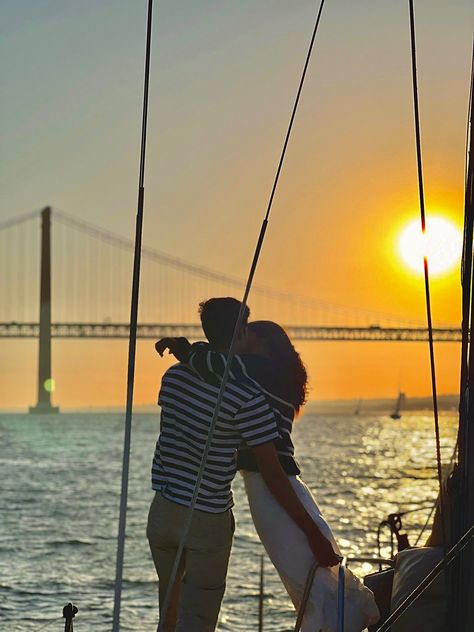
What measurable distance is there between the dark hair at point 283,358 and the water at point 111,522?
216 centimetres

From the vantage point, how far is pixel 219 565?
10.7ft

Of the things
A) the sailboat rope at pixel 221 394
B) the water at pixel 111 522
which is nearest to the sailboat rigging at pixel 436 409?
the sailboat rope at pixel 221 394

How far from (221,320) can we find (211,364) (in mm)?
133

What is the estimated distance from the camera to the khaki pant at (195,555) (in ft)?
10.5

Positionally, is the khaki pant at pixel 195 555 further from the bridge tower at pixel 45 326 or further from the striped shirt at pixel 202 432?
the bridge tower at pixel 45 326

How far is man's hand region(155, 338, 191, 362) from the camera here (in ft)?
10.3

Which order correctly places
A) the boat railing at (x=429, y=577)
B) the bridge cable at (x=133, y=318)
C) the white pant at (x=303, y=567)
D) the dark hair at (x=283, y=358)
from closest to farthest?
1. the bridge cable at (x=133, y=318)
2. the boat railing at (x=429, y=577)
3. the white pant at (x=303, y=567)
4. the dark hair at (x=283, y=358)

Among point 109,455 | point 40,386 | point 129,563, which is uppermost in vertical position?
point 40,386

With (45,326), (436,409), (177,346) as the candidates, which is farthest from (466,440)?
(45,326)

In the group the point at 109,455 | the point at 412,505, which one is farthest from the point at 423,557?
the point at 109,455

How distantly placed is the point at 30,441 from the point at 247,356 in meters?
81.9

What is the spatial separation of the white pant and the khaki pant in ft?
0.50

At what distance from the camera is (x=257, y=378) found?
312 centimetres

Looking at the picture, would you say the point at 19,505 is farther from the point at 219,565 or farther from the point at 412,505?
the point at 219,565
